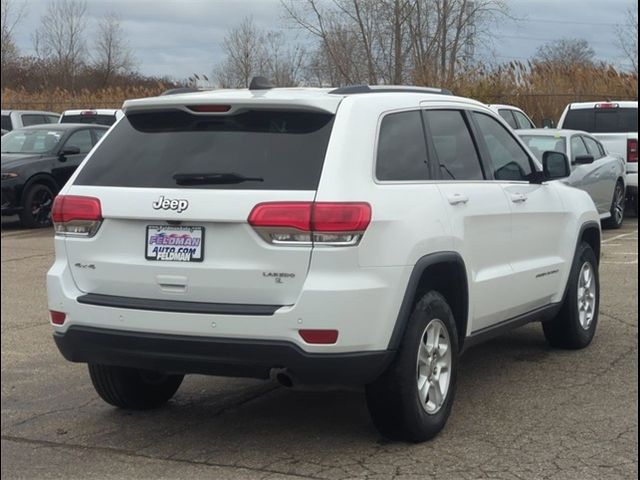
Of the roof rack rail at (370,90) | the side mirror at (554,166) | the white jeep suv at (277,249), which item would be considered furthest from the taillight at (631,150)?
the white jeep suv at (277,249)

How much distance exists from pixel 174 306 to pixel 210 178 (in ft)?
2.13

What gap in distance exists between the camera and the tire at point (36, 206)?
15.8m

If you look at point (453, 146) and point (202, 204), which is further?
point (453, 146)

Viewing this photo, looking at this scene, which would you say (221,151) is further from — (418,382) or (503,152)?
(503,152)

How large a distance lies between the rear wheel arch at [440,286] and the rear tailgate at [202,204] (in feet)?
1.98

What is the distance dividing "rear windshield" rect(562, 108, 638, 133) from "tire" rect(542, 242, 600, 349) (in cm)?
1129

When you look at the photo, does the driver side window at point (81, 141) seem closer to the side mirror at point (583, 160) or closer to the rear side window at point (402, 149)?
the side mirror at point (583, 160)

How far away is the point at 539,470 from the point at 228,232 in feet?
6.21

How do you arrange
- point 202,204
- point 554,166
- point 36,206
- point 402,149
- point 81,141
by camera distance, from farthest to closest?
point 81,141
point 36,206
point 554,166
point 402,149
point 202,204

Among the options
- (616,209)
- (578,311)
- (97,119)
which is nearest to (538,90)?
(616,209)

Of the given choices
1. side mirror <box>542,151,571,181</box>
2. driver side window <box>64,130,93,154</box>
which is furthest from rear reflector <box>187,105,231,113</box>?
driver side window <box>64,130,93,154</box>

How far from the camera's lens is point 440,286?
18.1 ft

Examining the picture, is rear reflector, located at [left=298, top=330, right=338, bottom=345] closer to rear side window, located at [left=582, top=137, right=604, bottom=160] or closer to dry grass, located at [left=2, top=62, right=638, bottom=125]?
rear side window, located at [left=582, top=137, right=604, bottom=160]

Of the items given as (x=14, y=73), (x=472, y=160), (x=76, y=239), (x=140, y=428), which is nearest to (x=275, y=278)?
(x=76, y=239)
